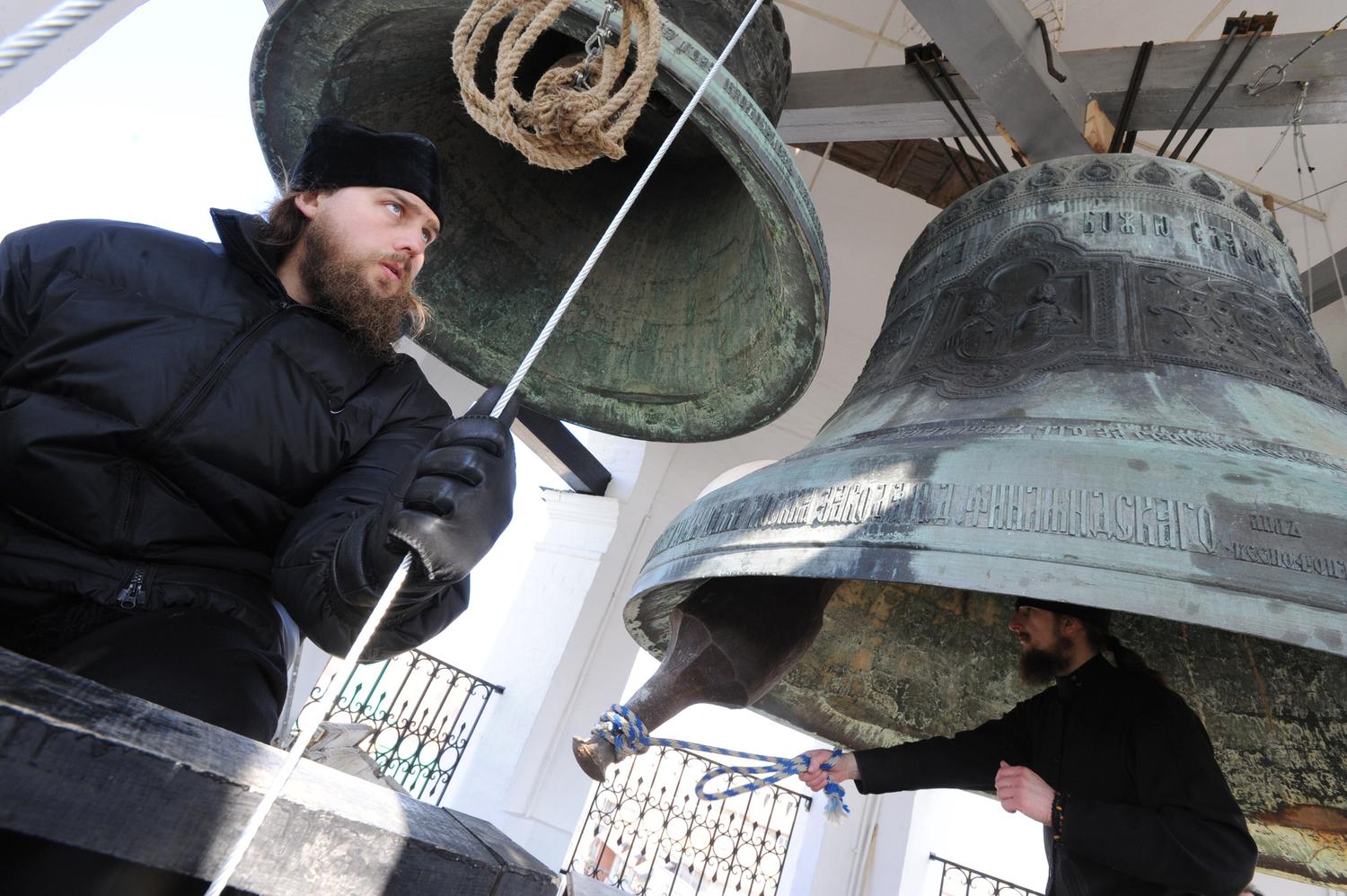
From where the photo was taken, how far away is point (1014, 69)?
5.65 feet

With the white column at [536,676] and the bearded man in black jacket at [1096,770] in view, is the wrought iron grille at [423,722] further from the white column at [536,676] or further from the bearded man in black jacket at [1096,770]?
the bearded man in black jacket at [1096,770]

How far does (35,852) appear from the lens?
0.50 meters

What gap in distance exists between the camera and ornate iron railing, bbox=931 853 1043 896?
4.19 metres

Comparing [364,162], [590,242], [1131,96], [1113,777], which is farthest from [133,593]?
[1131,96]

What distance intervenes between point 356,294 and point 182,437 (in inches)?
11.5

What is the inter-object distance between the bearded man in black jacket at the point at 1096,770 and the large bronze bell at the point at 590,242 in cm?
58

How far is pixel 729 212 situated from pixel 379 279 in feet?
2.44

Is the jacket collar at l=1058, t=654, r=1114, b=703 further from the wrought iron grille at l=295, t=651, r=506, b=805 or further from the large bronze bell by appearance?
the wrought iron grille at l=295, t=651, r=506, b=805

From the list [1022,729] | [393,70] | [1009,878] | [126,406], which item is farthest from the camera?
[1009,878]

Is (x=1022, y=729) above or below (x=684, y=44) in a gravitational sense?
below

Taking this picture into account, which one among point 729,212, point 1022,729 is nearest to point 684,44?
point 729,212

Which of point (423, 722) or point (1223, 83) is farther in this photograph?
point (423, 722)

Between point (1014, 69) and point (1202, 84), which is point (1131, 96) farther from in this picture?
point (1014, 69)

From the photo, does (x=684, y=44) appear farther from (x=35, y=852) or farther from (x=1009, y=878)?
(x=1009, y=878)
